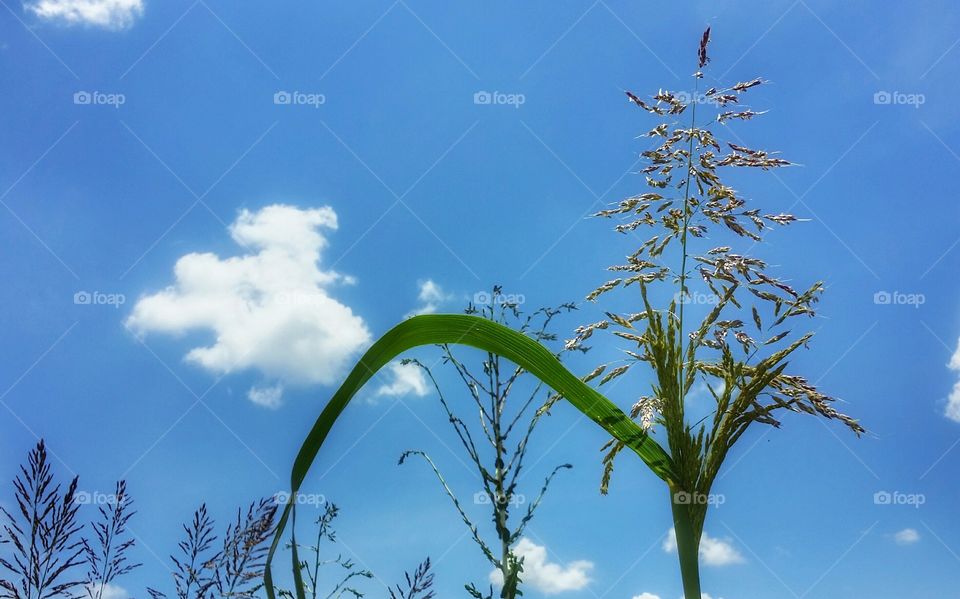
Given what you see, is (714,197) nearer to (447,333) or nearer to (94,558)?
(447,333)

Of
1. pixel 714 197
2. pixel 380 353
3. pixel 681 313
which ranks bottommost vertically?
pixel 380 353

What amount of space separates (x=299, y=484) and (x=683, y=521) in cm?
77

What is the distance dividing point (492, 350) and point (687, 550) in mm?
576

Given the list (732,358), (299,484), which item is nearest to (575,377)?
(732,358)

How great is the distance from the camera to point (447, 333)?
1.56m

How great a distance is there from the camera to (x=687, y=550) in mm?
1498

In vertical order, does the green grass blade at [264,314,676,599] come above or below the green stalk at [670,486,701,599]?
above

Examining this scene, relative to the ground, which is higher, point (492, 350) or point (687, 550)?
point (492, 350)

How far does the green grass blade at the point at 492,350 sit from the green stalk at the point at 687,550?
0.32 feet

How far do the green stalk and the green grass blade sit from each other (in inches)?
3.9

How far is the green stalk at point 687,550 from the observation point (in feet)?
4.83

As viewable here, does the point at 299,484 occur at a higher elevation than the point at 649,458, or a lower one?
lower

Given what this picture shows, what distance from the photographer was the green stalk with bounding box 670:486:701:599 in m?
1.47

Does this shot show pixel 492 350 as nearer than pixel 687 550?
No
